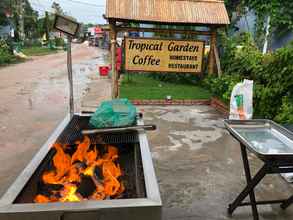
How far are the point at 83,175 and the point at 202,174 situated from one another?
6.39ft

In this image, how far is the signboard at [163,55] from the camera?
7.16m

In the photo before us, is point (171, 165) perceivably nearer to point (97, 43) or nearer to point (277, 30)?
point (277, 30)

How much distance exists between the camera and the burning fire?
2.12m

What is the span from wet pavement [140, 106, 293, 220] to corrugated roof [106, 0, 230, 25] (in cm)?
279

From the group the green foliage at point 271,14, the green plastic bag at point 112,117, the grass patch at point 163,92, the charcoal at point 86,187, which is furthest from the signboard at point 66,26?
the green foliage at point 271,14

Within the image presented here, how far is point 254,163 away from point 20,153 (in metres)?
3.66

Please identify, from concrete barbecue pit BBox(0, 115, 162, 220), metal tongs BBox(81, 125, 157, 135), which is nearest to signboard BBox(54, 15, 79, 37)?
metal tongs BBox(81, 125, 157, 135)

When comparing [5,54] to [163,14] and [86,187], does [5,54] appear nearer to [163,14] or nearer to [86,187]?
[163,14]

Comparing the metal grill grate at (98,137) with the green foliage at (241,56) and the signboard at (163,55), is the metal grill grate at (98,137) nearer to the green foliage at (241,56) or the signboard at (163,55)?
the green foliage at (241,56)

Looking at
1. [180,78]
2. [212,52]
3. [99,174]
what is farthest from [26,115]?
[180,78]

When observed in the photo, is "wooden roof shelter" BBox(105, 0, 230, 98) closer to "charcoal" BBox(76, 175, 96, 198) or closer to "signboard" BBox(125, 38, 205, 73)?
"signboard" BBox(125, 38, 205, 73)

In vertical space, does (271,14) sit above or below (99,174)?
above

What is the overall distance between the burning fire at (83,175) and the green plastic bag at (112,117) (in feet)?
1.03

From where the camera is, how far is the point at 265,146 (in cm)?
238
